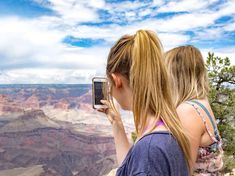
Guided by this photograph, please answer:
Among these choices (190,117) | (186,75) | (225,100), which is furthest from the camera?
(225,100)

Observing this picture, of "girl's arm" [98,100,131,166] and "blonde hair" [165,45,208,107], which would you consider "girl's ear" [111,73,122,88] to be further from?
"blonde hair" [165,45,208,107]

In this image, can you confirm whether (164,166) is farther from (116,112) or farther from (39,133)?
(39,133)

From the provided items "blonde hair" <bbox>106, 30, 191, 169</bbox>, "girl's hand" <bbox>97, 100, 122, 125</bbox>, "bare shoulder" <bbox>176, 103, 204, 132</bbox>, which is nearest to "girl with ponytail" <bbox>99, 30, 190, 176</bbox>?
"blonde hair" <bbox>106, 30, 191, 169</bbox>

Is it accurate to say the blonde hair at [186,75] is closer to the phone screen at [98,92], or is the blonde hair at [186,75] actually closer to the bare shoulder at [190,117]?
the bare shoulder at [190,117]

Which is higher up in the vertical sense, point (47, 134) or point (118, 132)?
point (118, 132)

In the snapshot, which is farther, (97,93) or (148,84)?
(97,93)

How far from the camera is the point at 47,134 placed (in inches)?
1630

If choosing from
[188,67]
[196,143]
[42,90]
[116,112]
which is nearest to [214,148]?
[196,143]

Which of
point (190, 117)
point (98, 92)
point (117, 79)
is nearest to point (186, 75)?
point (190, 117)

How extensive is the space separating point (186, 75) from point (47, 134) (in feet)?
133

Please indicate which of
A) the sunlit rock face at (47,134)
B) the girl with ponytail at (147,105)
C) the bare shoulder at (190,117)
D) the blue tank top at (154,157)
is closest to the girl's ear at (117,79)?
the girl with ponytail at (147,105)

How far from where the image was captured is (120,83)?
118 cm

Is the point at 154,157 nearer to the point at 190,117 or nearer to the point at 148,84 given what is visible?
the point at 148,84

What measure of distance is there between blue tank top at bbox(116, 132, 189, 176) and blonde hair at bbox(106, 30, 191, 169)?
0.04 m
